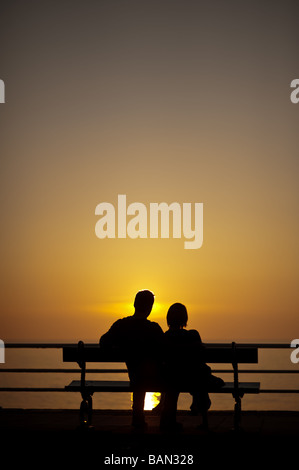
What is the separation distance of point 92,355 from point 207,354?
57.0 inches

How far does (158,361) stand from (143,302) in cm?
73

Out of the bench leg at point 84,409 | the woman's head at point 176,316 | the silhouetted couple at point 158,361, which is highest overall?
the woman's head at point 176,316

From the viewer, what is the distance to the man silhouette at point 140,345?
30.5 feet

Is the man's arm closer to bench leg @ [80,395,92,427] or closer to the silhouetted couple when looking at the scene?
the silhouetted couple

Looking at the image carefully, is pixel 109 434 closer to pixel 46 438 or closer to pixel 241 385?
pixel 46 438

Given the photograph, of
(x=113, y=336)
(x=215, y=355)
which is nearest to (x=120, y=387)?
(x=113, y=336)

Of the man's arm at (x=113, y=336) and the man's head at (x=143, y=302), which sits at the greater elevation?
the man's head at (x=143, y=302)

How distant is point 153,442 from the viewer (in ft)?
26.1

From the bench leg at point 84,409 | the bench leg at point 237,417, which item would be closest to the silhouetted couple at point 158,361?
the bench leg at point 237,417

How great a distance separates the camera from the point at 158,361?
9.33m

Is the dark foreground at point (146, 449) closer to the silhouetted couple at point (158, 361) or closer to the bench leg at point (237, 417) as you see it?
the bench leg at point (237, 417)

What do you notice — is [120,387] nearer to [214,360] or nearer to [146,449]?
[214,360]

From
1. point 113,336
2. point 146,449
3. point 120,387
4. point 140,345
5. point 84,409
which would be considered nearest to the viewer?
point 146,449
